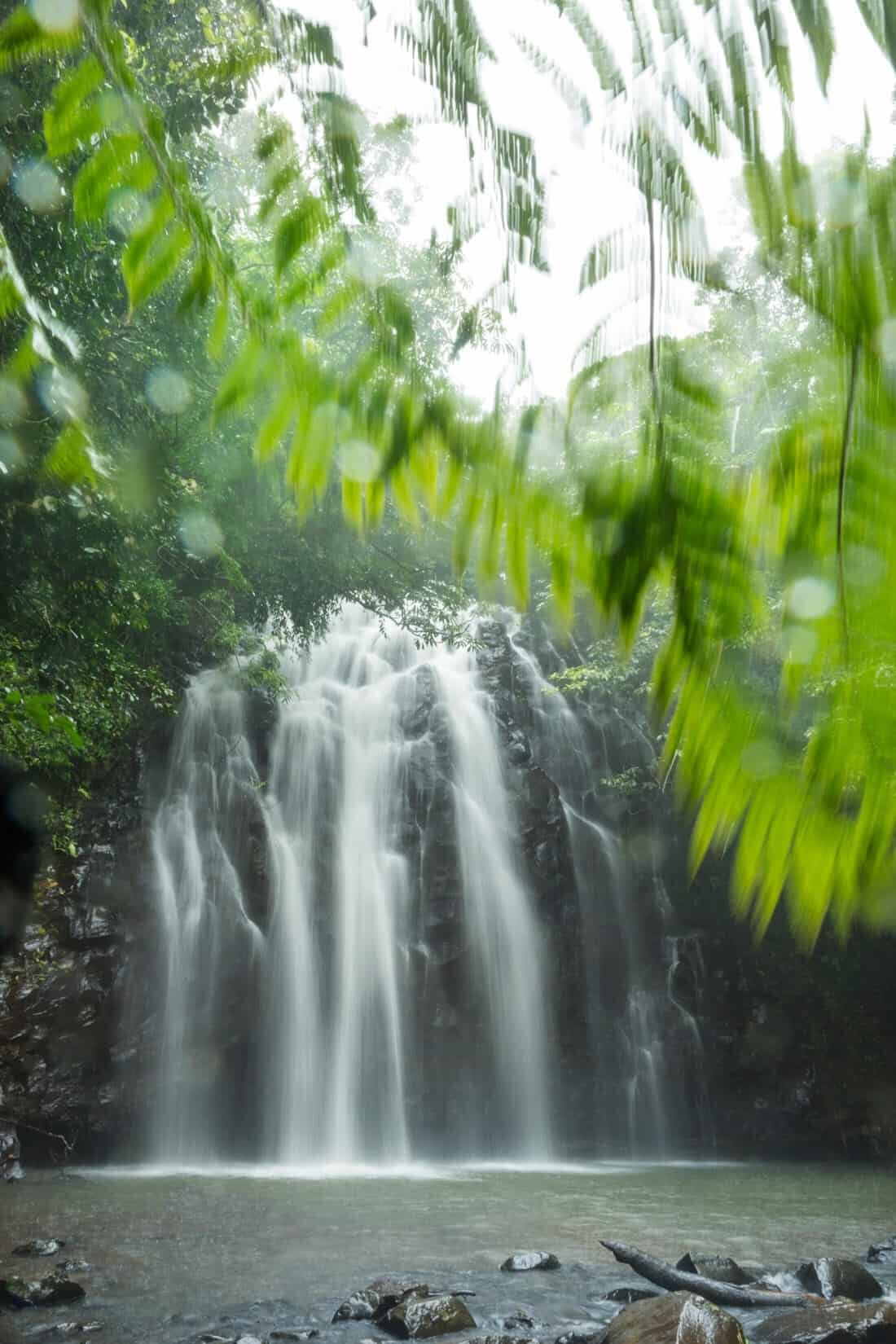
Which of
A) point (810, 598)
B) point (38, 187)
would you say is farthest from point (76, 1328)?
Answer: point (38, 187)

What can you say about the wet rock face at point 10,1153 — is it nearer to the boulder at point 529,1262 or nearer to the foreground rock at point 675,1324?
the boulder at point 529,1262

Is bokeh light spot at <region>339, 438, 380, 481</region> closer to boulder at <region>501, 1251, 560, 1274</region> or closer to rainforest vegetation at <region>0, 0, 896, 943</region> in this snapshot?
rainforest vegetation at <region>0, 0, 896, 943</region>

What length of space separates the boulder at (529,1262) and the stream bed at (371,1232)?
0.31ft

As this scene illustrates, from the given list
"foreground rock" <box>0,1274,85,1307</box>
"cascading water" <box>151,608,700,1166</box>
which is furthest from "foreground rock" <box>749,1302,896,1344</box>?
"cascading water" <box>151,608,700,1166</box>

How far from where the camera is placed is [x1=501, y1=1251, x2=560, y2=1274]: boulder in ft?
23.2

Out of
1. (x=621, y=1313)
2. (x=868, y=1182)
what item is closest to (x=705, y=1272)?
(x=621, y=1313)

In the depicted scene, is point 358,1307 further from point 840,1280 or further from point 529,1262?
point 840,1280

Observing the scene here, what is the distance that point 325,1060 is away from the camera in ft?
46.5

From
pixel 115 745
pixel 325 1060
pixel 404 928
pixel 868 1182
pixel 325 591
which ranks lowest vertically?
pixel 868 1182

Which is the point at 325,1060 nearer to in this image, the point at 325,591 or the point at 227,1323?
the point at 325,591

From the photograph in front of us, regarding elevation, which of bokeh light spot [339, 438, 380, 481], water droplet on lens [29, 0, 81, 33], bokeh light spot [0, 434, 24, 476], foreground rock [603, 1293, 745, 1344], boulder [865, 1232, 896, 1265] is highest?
bokeh light spot [0, 434, 24, 476]

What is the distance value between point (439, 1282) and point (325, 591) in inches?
392

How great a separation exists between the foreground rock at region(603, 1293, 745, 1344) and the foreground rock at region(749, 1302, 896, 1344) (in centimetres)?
53

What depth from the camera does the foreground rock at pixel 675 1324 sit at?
4891 mm
